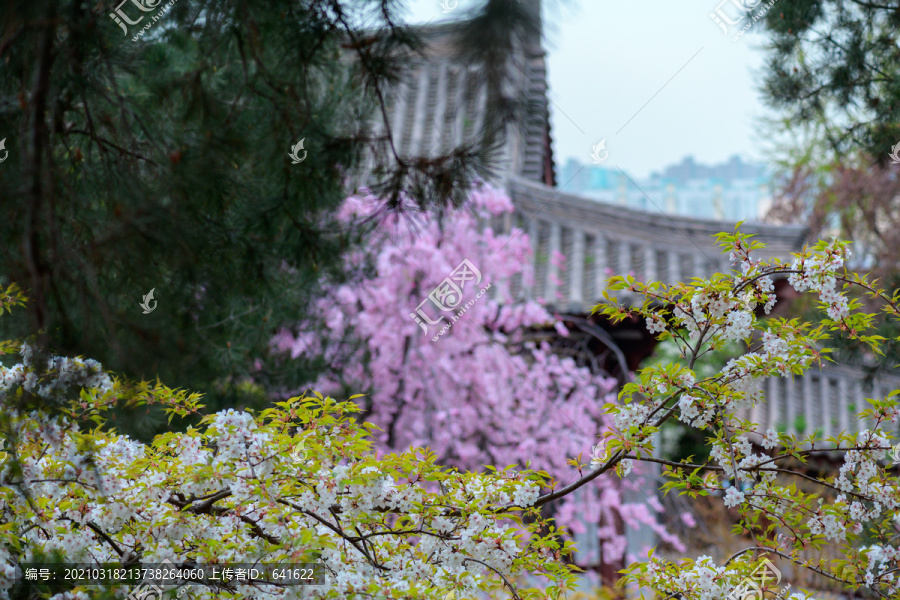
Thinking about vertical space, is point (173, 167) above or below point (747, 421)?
above

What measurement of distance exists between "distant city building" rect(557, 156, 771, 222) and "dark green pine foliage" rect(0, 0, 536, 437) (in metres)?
8.93

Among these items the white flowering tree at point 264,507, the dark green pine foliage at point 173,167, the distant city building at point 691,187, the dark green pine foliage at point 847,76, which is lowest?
the white flowering tree at point 264,507

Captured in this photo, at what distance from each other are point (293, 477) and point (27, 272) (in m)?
0.65

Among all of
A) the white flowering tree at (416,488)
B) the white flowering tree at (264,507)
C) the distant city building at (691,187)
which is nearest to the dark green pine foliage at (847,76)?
the white flowering tree at (416,488)

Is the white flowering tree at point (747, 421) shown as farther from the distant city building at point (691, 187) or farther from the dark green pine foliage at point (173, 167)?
the distant city building at point (691, 187)

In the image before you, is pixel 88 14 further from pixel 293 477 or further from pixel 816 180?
pixel 816 180

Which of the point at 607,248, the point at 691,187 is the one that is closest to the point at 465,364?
the point at 607,248

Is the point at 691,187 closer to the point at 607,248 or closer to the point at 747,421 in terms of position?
the point at 607,248

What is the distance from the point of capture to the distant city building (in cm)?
1116

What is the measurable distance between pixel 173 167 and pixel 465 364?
2.76 meters

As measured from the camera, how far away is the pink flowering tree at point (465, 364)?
381 centimetres

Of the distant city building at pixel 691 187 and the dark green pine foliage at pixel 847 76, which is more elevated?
the distant city building at pixel 691 187

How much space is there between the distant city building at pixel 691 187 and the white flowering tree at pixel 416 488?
9006mm

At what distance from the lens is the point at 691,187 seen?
13.3 m
